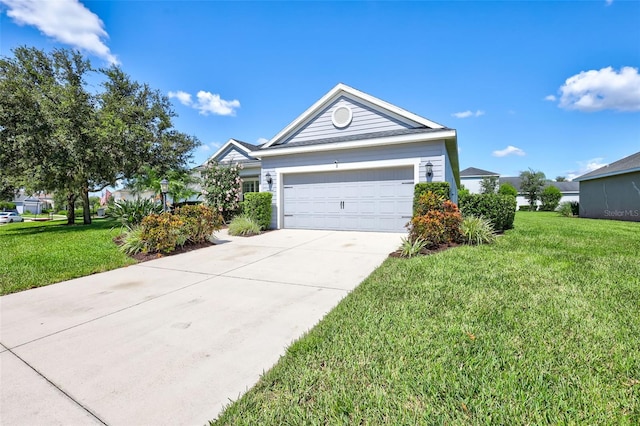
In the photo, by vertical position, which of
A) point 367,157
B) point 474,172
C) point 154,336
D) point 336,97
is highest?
point 474,172

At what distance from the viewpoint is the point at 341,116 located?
10.8 meters

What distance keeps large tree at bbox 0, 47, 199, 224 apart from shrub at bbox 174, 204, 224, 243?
8.63 m

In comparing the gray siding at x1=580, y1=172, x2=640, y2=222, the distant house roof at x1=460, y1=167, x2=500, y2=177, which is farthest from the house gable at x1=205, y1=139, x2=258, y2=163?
the distant house roof at x1=460, y1=167, x2=500, y2=177

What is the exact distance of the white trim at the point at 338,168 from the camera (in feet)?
30.9

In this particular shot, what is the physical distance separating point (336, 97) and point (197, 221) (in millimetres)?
6804

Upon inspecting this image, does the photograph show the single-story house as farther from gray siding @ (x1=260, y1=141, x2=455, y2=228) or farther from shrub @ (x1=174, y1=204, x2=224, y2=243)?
shrub @ (x1=174, y1=204, x2=224, y2=243)

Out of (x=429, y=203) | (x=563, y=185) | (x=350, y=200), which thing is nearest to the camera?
(x=429, y=203)

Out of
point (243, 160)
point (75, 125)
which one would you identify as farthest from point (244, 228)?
point (75, 125)

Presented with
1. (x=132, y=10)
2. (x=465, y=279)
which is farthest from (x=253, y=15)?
(x=465, y=279)

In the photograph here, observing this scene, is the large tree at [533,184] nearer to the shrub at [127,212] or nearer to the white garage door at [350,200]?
the white garage door at [350,200]

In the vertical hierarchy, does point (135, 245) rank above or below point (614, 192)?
below

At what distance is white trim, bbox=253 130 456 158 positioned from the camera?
887 centimetres

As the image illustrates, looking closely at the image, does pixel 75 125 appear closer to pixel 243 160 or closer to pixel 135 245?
pixel 243 160

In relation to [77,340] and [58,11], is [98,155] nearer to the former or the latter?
[58,11]
